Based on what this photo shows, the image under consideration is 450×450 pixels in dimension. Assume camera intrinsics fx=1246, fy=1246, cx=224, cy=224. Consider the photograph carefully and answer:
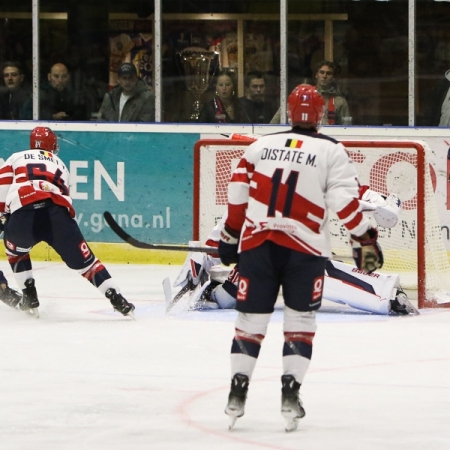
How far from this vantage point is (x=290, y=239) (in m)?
4.18

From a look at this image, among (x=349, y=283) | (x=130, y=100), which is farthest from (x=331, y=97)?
(x=349, y=283)

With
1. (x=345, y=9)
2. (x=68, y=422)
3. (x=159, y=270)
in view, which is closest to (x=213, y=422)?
(x=68, y=422)

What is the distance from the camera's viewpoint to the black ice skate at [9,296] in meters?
6.94

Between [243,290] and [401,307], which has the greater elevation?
[243,290]

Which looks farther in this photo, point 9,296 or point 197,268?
point 197,268

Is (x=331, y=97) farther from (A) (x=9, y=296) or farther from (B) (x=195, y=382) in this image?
(B) (x=195, y=382)

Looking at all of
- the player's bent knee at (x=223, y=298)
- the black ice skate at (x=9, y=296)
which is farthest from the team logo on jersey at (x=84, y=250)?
the player's bent knee at (x=223, y=298)

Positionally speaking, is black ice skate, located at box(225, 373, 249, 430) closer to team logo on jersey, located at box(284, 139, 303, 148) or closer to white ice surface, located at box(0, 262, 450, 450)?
white ice surface, located at box(0, 262, 450, 450)

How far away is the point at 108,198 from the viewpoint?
30.7 ft

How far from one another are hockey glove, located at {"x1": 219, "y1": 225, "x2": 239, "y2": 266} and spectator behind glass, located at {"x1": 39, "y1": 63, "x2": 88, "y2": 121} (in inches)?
214

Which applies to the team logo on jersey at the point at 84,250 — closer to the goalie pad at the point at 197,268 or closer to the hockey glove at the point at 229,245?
the goalie pad at the point at 197,268

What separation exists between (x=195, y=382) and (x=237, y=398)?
2.90ft

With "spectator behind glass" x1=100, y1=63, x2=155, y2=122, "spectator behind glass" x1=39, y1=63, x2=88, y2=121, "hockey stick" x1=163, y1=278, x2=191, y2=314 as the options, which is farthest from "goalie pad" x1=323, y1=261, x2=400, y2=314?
"spectator behind glass" x1=39, y1=63, x2=88, y2=121

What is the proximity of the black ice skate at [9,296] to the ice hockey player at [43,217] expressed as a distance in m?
0.20
